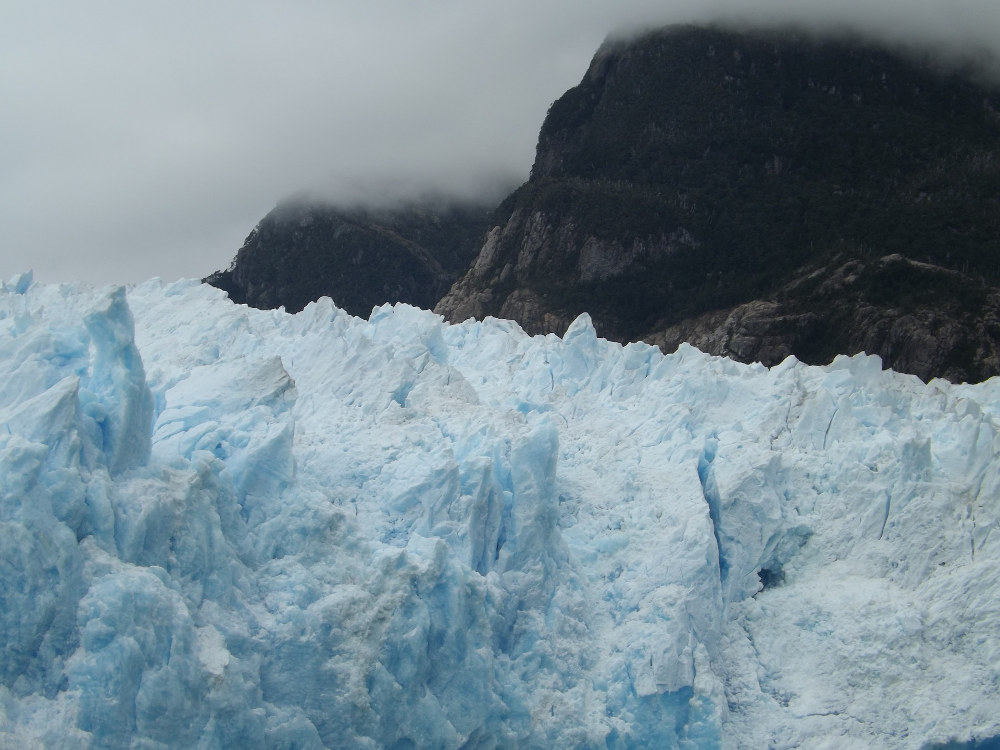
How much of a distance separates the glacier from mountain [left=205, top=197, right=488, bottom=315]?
1905 inches

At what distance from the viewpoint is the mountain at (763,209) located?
179 feet

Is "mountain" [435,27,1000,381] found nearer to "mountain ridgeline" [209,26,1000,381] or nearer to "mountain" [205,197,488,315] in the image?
"mountain ridgeline" [209,26,1000,381]

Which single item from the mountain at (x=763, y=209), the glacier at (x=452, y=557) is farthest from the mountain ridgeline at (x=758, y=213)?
the glacier at (x=452, y=557)

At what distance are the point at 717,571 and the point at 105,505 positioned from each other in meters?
9.26

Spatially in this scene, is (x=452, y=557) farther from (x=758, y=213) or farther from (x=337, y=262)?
(x=337, y=262)

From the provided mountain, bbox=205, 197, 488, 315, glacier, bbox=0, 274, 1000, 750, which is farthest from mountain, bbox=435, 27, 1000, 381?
glacier, bbox=0, 274, 1000, 750

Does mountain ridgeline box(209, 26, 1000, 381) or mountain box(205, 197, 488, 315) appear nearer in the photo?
mountain ridgeline box(209, 26, 1000, 381)

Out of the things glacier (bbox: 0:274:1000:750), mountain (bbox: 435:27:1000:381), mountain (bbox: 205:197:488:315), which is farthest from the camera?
mountain (bbox: 205:197:488:315)

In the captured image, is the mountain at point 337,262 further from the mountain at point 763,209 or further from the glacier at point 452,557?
the glacier at point 452,557

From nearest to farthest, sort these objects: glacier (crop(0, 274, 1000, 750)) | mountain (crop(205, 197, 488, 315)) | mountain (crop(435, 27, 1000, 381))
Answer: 1. glacier (crop(0, 274, 1000, 750))
2. mountain (crop(435, 27, 1000, 381))
3. mountain (crop(205, 197, 488, 315))

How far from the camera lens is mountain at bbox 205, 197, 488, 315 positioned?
69188mm

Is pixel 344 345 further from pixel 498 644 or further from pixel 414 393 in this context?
pixel 498 644

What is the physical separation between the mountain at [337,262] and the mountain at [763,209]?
18.2 feet

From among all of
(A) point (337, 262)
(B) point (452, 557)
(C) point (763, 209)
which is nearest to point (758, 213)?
(C) point (763, 209)
